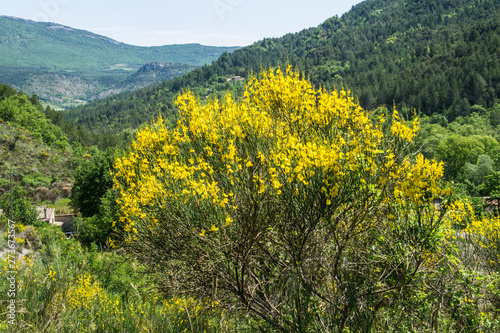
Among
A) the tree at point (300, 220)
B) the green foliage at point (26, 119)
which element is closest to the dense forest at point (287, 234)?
the tree at point (300, 220)

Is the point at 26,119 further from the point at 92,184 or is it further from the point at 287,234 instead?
the point at 287,234

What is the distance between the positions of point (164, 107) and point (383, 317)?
16729cm

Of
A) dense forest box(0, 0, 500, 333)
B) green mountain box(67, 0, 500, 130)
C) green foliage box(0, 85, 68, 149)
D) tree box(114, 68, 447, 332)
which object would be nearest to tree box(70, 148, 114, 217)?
green mountain box(67, 0, 500, 130)

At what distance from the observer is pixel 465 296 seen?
170 inches

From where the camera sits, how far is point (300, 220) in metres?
4.43

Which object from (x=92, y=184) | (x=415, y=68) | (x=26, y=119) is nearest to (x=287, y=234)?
(x=92, y=184)

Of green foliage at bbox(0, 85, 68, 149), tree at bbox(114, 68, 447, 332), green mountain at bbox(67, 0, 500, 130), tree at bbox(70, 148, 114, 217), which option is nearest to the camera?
tree at bbox(114, 68, 447, 332)

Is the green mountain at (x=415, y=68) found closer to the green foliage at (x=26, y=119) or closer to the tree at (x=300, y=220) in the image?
the green foliage at (x=26, y=119)

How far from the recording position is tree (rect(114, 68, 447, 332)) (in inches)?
160

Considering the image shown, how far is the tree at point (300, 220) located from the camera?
4070mm

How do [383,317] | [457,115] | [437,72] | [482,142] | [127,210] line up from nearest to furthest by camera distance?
[383,317]
[127,210]
[482,142]
[457,115]
[437,72]

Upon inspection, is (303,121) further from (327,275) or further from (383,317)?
(383,317)

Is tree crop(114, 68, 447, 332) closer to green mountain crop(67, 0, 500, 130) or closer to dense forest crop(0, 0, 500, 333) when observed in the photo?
dense forest crop(0, 0, 500, 333)

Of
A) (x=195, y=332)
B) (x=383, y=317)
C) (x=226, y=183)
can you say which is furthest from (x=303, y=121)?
(x=195, y=332)
